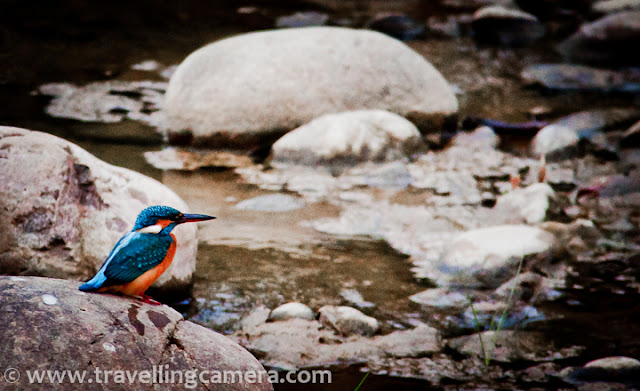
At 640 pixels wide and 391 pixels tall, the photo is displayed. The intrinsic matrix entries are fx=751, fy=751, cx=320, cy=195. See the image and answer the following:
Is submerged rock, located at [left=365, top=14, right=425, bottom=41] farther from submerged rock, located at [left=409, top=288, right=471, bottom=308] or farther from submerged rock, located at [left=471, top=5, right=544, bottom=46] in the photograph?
submerged rock, located at [left=409, top=288, right=471, bottom=308]

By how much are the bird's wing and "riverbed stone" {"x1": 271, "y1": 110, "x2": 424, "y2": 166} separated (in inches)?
147

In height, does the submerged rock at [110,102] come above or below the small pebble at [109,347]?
below

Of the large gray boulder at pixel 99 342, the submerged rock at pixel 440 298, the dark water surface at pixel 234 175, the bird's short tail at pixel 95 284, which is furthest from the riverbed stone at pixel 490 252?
the bird's short tail at pixel 95 284

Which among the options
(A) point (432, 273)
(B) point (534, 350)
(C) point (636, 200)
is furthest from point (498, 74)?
(B) point (534, 350)

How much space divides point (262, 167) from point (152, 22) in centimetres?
540

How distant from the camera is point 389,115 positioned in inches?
267

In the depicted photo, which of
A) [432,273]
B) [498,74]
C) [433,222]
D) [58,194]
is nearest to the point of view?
[58,194]

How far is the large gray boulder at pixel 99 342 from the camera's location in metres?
2.48

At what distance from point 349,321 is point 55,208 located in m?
1.58

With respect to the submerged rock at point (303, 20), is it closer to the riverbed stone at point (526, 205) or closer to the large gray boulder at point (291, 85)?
Result: the large gray boulder at point (291, 85)

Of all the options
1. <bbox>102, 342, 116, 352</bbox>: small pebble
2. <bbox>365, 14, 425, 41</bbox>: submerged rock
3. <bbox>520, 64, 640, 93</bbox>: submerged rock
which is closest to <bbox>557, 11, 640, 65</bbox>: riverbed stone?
<bbox>520, 64, 640, 93</bbox>: submerged rock

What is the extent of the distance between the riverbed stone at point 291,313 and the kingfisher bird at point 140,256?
1328 millimetres

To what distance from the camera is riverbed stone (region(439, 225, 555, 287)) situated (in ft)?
15.1

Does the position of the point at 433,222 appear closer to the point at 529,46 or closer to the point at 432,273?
the point at 432,273
